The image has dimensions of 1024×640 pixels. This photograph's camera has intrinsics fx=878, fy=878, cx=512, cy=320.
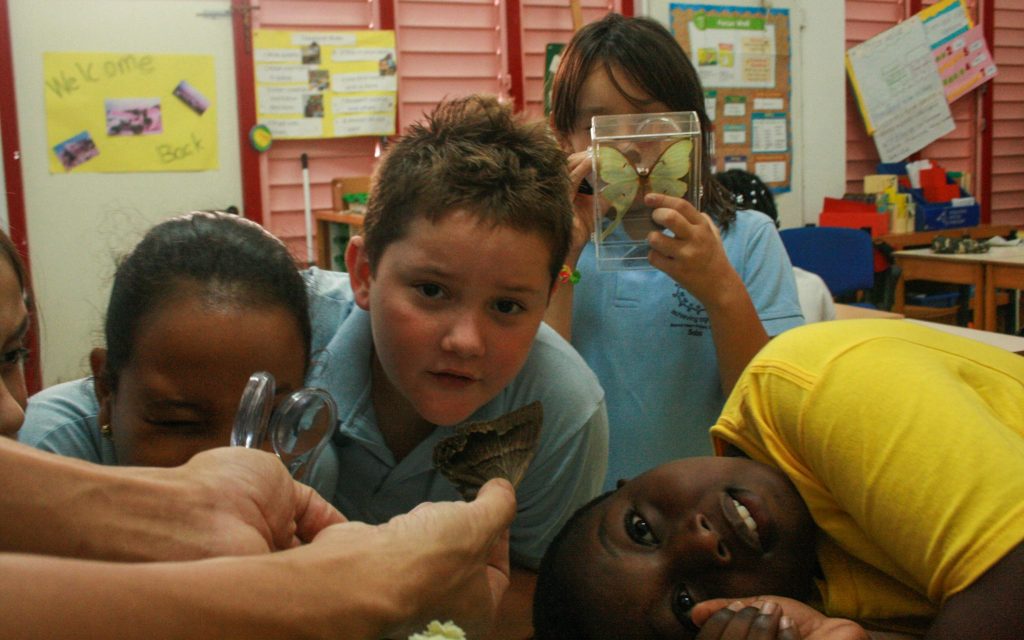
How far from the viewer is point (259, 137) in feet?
12.1

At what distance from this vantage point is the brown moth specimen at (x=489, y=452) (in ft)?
2.77

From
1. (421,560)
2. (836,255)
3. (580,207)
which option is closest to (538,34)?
(836,255)

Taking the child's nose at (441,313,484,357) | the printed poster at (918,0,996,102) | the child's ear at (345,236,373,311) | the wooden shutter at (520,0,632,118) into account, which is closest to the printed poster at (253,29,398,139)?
the wooden shutter at (520,0,632,118)

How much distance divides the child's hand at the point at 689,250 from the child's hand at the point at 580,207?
125 mm

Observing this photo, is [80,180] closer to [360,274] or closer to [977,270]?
[360,274]

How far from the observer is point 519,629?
0.93 m

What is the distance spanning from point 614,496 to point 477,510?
410mm

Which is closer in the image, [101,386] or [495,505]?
[495,505]

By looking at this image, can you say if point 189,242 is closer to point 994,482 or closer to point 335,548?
point 335,548

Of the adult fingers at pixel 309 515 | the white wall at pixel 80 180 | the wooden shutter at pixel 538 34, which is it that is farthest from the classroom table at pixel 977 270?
the adult fingers at pixel 309 515

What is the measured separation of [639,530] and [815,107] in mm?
4680

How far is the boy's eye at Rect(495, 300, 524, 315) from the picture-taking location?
973mm

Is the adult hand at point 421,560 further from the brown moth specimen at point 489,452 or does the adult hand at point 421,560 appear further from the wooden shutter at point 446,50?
the wooden shutter at point 446,50

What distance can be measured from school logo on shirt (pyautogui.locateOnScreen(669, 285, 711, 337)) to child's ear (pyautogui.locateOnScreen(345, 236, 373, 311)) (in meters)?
0.59
